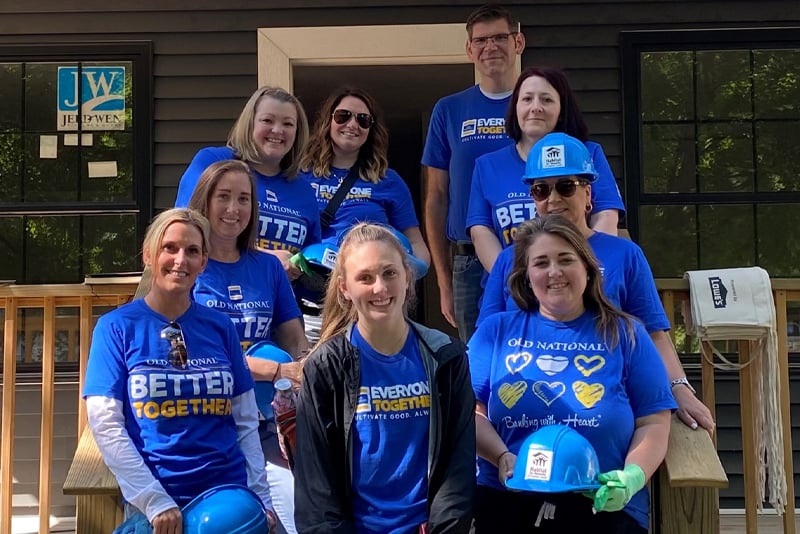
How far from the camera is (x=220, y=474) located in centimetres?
230

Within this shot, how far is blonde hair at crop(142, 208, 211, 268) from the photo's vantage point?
240 cm

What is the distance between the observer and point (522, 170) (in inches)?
116

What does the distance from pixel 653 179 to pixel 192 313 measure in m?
3.37

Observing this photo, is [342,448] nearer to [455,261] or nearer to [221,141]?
[455,261]

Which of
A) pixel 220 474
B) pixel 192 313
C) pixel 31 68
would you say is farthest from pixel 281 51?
pixel 220 474

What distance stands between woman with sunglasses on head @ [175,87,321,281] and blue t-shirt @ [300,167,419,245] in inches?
5.7

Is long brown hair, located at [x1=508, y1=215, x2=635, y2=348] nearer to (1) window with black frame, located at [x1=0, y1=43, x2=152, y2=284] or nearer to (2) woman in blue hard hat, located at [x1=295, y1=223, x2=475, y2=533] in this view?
(2) woman in blue hard hat, located at [x1=295, y1=223, x2=475, y2=533]

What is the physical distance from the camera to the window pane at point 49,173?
5.11m

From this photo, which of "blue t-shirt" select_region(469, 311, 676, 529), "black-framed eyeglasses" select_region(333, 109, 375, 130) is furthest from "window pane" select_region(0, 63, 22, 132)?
"blue t-shirt" select_region(469, 311, 676, 529)

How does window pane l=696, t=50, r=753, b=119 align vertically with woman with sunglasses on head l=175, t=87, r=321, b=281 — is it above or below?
above

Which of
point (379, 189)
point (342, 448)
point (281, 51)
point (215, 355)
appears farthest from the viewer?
point (281, 51)

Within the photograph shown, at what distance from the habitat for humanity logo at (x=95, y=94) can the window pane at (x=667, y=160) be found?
294cm

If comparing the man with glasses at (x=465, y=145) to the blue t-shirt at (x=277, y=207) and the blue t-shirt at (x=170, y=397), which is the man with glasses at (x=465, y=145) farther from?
the blue t-shirt at (x=170, y=397)

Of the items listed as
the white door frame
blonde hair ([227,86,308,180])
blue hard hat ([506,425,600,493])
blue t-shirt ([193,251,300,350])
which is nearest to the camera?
blue hard hat ([506,425,600,493])
